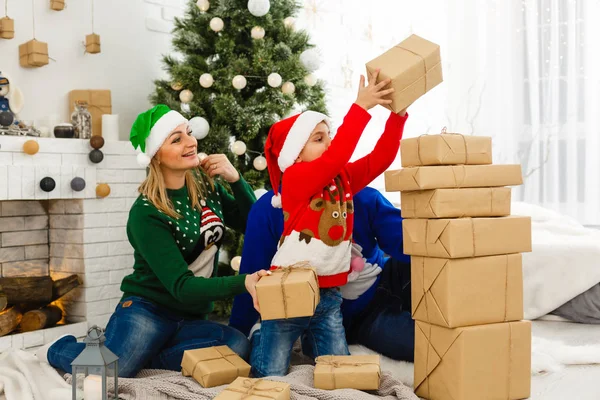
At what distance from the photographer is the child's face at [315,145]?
2.04 metres

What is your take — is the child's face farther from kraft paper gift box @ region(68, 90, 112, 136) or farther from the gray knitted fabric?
kraft paper gift box @ region(68, 90, 112, 136)

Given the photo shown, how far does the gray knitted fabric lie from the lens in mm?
1768

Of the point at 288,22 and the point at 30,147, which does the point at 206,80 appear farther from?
the point at 30,147

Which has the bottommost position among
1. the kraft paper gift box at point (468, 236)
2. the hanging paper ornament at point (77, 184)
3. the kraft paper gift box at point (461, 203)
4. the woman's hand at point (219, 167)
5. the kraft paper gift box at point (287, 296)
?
the kraft paper gift box at point (287, 296)

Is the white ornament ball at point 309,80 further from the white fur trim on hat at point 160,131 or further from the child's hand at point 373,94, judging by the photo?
the child's hand at point 373,94

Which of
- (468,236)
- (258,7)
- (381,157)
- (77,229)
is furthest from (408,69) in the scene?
(77,229)

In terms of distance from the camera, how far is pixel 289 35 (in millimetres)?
3029

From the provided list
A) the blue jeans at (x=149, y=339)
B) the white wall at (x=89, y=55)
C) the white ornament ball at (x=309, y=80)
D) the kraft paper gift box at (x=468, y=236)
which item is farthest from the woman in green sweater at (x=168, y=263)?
the white wall at (x=89, y=55)

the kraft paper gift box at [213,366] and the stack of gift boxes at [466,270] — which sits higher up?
the stack of gift boxes at [466,270]

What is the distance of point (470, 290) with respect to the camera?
1752 mm

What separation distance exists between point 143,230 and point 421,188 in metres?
0.94

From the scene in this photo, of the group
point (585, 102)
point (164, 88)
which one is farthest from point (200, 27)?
point (585, 102)

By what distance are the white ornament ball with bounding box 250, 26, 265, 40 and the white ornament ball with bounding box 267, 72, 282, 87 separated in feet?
0.66

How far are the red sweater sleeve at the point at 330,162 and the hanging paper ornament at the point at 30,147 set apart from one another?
132cm
